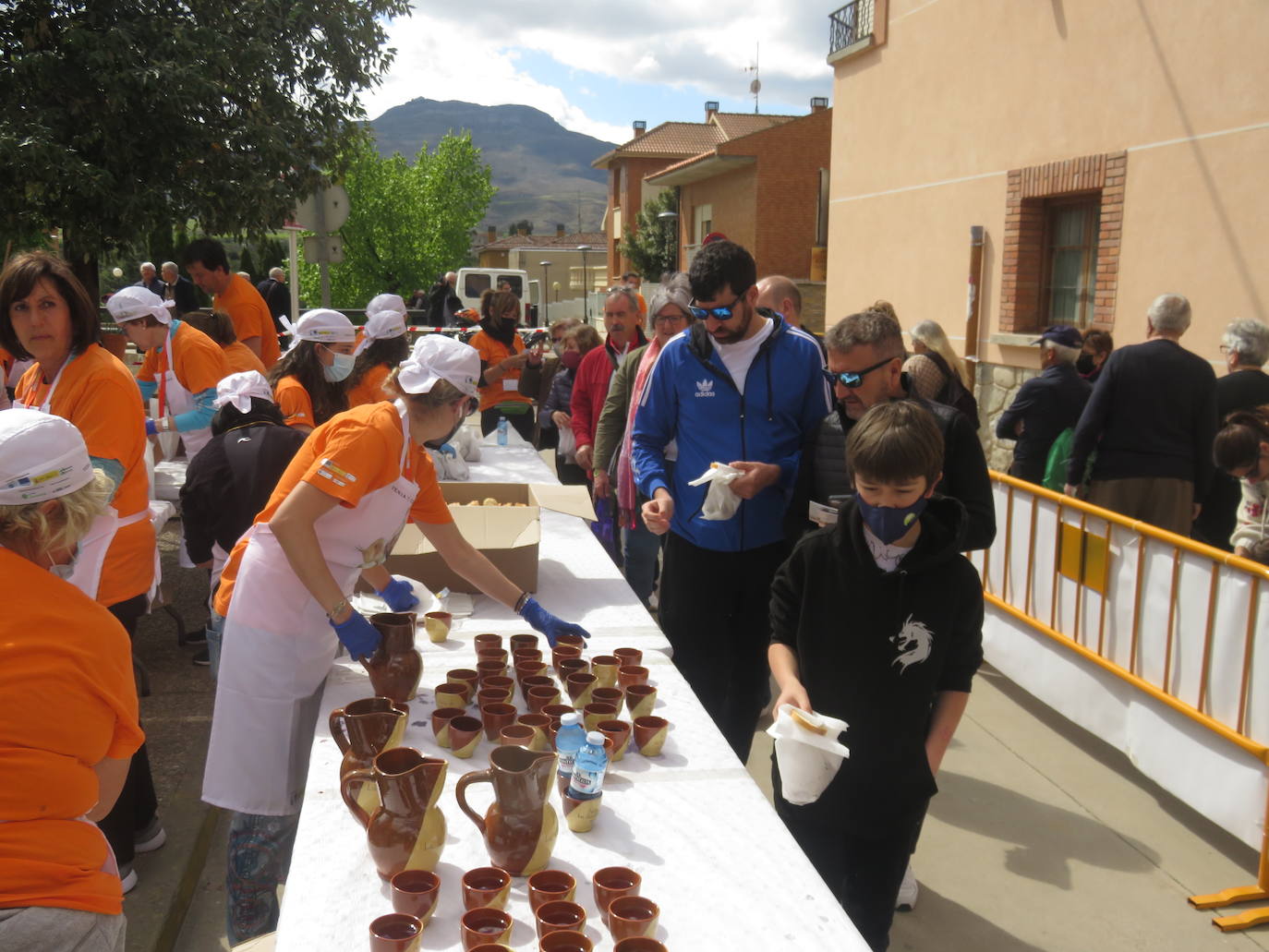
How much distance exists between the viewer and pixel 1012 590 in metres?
4.91

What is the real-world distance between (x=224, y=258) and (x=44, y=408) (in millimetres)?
3092

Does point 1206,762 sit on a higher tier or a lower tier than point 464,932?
lower

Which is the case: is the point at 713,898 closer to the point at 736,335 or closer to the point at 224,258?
the point at 736,335

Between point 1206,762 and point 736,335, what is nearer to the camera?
point 736,335

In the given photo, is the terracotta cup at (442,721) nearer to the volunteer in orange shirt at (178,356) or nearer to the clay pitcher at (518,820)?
the clay pitcher at (518,820)

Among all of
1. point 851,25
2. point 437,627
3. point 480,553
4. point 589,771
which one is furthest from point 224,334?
point 851,25

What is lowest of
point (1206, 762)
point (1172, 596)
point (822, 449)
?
point (1206, 762)

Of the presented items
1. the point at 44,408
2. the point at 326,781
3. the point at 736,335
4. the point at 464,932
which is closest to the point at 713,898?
the point at 464,932

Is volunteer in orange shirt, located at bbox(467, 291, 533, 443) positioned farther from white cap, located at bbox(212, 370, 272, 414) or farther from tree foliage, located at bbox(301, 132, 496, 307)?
tree foliage, located at bbox(301, 132, 496, 307)

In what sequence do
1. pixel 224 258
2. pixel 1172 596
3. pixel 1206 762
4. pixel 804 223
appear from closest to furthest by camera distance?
pixel 1206 762 → pixel 1172 596 → pixel 224 258 → pixel 804 223

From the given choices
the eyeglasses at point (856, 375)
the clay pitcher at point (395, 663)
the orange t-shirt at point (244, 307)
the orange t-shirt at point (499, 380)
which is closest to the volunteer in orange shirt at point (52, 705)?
the clay pitcher at point (395, 663)

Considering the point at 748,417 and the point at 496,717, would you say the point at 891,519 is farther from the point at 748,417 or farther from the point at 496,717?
the point at 748,417

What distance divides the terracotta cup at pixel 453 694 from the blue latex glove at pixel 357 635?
0.62ft

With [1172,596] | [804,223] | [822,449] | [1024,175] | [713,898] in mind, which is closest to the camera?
[713,898]
